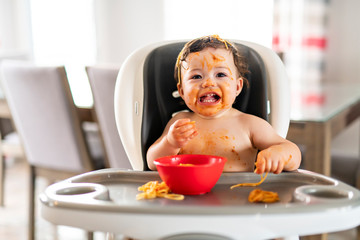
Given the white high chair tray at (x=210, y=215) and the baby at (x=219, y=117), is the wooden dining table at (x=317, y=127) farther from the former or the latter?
the white high chair tray at (x=210, y=215)

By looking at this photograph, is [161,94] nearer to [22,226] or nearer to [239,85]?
[239,85]

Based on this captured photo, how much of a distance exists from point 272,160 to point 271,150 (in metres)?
0.02

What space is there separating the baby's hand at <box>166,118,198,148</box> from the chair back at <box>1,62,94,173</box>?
3.94ft

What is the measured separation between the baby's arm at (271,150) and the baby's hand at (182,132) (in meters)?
0.13

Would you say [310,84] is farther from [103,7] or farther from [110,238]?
[110,238]

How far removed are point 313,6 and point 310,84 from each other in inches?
17.7

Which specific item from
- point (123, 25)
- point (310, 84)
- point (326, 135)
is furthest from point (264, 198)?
point (123, 25)

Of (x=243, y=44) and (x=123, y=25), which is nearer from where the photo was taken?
(x=243, y=44)

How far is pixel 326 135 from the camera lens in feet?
6.02

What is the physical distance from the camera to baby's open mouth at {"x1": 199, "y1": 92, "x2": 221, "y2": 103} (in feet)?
Answer: 3.36

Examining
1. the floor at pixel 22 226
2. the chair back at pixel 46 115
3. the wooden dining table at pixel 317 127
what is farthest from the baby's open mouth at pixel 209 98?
the floor at pixel 22 226

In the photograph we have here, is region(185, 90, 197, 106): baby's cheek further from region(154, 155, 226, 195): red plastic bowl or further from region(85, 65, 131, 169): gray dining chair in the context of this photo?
region(85, 65, 131, 169): gray dining chair

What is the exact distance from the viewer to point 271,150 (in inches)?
38.0

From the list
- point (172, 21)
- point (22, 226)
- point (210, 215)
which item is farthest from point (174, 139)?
point (172, 21)
